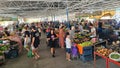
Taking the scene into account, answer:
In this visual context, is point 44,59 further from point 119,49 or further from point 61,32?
point 119,49

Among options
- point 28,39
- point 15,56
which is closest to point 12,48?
point 15,56

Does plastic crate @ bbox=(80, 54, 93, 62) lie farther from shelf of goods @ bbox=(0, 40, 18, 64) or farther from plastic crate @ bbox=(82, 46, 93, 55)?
shelf of goods @ bbox=(0, 40, 18, 64)

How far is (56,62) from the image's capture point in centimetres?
721

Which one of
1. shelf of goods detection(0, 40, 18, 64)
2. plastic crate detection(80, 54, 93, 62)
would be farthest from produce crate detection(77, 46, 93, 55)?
shelf of goods detection(0, 40, 18, 64)

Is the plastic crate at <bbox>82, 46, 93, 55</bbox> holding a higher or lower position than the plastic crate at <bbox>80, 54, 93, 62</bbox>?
higher

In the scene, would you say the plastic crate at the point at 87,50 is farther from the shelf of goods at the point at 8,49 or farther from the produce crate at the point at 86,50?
the shelf of goods at the point at 8,49

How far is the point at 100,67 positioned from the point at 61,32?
173 inches

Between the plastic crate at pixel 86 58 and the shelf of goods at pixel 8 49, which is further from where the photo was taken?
the shelf of goods at pixel 8 49

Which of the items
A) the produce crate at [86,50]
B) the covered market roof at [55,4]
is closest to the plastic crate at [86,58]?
the produce crate at [86,50]

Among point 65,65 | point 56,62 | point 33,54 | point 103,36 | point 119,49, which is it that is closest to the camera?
point 119,49

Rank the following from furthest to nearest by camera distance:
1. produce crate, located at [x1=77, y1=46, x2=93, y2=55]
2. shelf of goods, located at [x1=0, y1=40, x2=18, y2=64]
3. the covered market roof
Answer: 1. the covered market roof
2. shelf of goods, located at [x1=0, y1=40, x2=18, y2=64]
3. produce crate, located at [x1=77, y1=46, x2=93, y2=55]

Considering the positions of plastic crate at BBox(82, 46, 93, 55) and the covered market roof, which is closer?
plastic crate at BBox(82, 46, 93, 55)

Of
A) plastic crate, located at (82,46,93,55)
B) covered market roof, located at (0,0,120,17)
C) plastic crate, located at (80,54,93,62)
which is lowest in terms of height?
plastic crate, located at (80,54,93,62)

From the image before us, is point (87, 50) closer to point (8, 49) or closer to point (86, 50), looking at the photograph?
point (86, 50)
